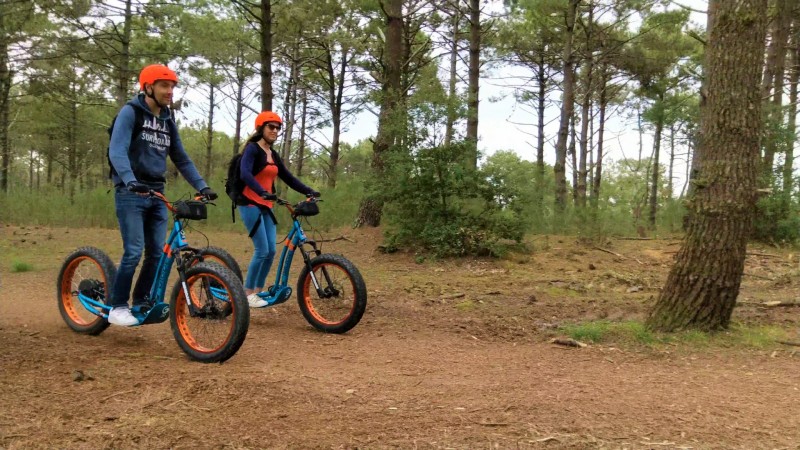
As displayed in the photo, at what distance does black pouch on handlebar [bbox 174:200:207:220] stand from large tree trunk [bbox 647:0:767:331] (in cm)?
393

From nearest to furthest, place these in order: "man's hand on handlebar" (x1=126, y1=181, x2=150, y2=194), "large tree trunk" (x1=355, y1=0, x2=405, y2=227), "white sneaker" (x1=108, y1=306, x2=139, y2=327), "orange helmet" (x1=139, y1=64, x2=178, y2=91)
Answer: "man's hand on handlebar" (x1=126, y1=181, x2=150, y2=194)
"orange helmet" (x1=139, y1=64, x2=178, y2=91)
"white sneaker" (x1=108, y1=306, x2=139, y2=327)
"large tree trunk" (x1=355, y1=0, x2=405, y2=227)

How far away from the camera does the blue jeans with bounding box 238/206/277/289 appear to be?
509cm

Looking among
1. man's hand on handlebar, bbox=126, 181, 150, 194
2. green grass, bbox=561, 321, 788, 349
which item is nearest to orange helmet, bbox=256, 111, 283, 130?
man's hand on handlebar, bbox=126, 181, 150, 194

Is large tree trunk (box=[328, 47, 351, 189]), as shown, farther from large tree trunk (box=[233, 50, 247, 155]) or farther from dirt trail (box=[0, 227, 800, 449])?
dirt trail (box=[0, 227, 800, 449])

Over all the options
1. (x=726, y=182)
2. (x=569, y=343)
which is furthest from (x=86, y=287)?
(x=726, y=182)

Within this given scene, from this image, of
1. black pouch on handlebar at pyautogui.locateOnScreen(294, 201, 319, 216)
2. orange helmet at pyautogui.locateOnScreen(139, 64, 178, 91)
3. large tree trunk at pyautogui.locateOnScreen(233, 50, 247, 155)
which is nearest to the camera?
orange helmet at pyautogui.locateOnScreen(139, 64, 178, 91)

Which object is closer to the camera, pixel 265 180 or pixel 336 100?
pixel 265 180

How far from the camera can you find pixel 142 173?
416 centimetres

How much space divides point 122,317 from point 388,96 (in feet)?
21.4

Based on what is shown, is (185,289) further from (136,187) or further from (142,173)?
(142,173)

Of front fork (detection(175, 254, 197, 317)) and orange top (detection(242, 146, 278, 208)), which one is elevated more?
orange top (detection(242, 146, 278, 208))

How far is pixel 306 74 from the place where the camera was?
24.1 meters

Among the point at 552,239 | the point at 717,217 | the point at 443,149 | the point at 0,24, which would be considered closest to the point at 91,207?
the point at 0,24

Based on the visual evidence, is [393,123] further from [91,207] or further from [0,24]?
[0,24]
